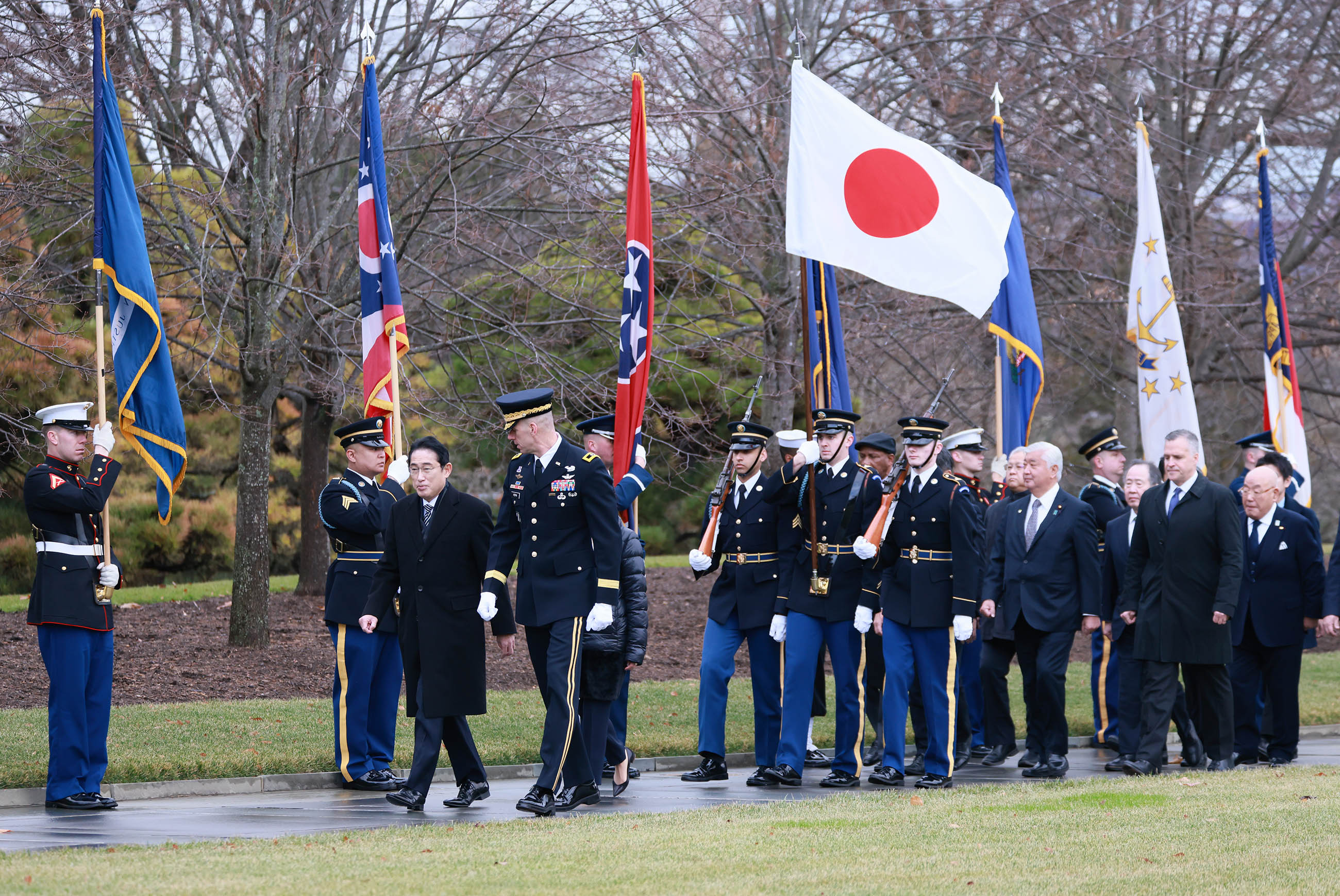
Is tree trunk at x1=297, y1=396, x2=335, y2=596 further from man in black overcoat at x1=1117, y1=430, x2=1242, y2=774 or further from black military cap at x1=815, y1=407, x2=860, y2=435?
man in black overcoat at x1=1117, y1=430, x2=1242, y2=774

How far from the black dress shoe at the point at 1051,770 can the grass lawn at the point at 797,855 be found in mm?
2134

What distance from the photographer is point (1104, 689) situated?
1215cm

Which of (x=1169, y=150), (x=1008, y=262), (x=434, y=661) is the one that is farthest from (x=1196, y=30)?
(x=434, y=661)

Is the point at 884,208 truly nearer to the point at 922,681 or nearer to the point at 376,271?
the point at 922,681

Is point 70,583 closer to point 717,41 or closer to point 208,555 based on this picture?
point 717,41

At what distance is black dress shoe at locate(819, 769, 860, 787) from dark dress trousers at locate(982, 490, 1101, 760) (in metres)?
1.49

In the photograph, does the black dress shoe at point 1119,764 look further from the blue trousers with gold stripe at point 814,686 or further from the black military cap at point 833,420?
the black military cap at point 833,420

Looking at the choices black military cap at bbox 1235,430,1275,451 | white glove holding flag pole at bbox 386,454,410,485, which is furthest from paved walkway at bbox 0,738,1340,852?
black military cap at bbox 1235,430,1275,451

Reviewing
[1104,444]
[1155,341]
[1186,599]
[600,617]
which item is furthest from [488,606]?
[1155,341]

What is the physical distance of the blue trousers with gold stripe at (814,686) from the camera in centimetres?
955

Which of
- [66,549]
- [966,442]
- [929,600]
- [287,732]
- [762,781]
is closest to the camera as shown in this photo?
[66,549]

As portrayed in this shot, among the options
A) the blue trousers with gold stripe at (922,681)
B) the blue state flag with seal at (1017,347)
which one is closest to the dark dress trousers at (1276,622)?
the blue state flag with seal at (1017,347)

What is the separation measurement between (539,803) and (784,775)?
203 cm

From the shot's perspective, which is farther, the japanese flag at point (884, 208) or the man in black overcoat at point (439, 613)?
the japanese flag at point (884, 208)
